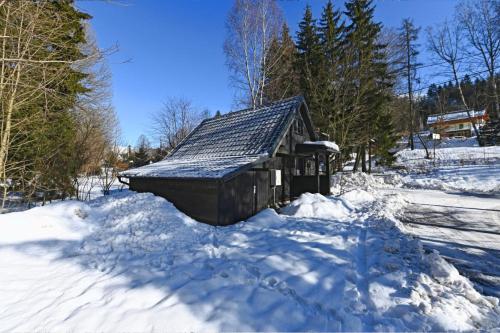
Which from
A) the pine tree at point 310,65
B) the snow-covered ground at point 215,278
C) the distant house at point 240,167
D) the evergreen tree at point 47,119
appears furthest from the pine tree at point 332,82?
the evergreen tree at point 47,119

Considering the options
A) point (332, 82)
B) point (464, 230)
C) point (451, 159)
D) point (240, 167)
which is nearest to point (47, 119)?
point (240, 167)

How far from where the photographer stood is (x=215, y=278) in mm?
4738

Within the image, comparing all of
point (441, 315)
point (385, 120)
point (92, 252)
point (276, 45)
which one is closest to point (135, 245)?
point (92, 252)

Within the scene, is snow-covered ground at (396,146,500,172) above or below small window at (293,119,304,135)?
below

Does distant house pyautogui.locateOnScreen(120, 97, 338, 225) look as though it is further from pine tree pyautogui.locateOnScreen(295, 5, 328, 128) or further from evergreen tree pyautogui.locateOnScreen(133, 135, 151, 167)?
evergreen tree pyautogui.locateOnScreen(133, 135, 151, 167)

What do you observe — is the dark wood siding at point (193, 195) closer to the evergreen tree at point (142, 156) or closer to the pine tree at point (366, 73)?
the pine tree at point (366, 73)

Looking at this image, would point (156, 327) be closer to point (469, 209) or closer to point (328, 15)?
point (469, 209)

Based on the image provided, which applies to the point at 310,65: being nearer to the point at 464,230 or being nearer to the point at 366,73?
the point at 366,73

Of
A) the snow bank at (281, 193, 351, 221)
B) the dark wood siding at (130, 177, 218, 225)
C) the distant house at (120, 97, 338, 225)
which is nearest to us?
the dark wood siding at (130, 177, 218, 225)

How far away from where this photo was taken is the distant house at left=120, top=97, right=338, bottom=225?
902 centimetres

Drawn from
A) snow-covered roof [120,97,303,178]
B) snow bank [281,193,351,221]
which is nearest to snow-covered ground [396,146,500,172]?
snow bank [281,193,351,221]

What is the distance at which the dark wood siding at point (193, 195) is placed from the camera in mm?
8797

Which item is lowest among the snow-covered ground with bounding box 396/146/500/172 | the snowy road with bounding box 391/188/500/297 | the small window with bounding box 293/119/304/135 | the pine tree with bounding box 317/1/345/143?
the snowy road with bounding box 391/188/500/297

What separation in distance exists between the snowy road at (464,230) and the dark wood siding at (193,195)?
6.46 metres
